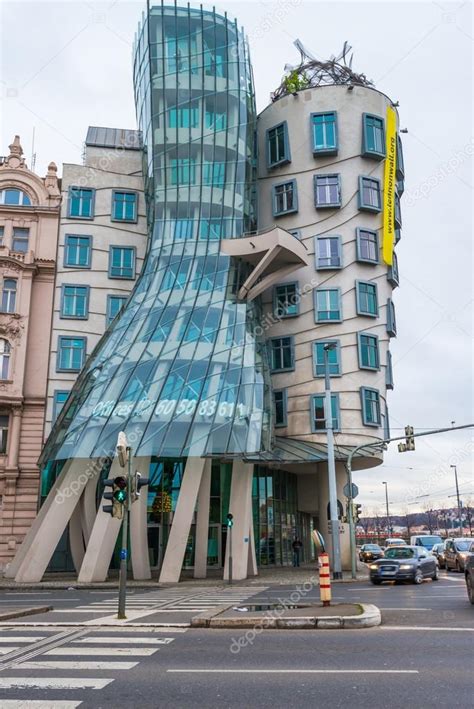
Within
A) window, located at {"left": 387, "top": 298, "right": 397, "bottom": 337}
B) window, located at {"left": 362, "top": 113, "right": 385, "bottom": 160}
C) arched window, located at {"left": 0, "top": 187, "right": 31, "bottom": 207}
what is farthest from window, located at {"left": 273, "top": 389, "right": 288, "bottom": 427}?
arched window, located at {"left": 0, "top": 187, "right": 31, "bottom": 207}

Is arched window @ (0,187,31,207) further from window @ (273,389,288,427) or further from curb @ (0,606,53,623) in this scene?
curb @ (0,606,53,623)

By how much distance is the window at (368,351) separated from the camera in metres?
36.0

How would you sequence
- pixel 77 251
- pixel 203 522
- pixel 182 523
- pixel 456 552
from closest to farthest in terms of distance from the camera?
pixel 182 523 → pixel 203 522 → pixel 456 552 → pixel 77 251

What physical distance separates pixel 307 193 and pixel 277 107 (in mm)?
6593

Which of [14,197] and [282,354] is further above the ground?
[14,197]

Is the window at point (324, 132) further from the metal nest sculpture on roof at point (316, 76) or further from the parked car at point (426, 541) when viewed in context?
the parked car at point (426, 541)

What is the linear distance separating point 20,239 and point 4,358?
298 inches

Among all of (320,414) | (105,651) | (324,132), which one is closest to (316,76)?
(324,132)

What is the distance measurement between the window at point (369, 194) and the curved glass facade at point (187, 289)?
6.54m

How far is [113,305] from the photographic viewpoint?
38688mm

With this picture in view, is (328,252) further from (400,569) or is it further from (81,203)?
(400,569)

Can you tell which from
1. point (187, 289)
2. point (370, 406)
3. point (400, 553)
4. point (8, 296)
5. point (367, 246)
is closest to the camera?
point (400, 553)

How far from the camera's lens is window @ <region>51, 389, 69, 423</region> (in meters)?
35.6

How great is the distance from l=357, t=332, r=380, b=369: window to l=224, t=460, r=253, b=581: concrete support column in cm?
1047
